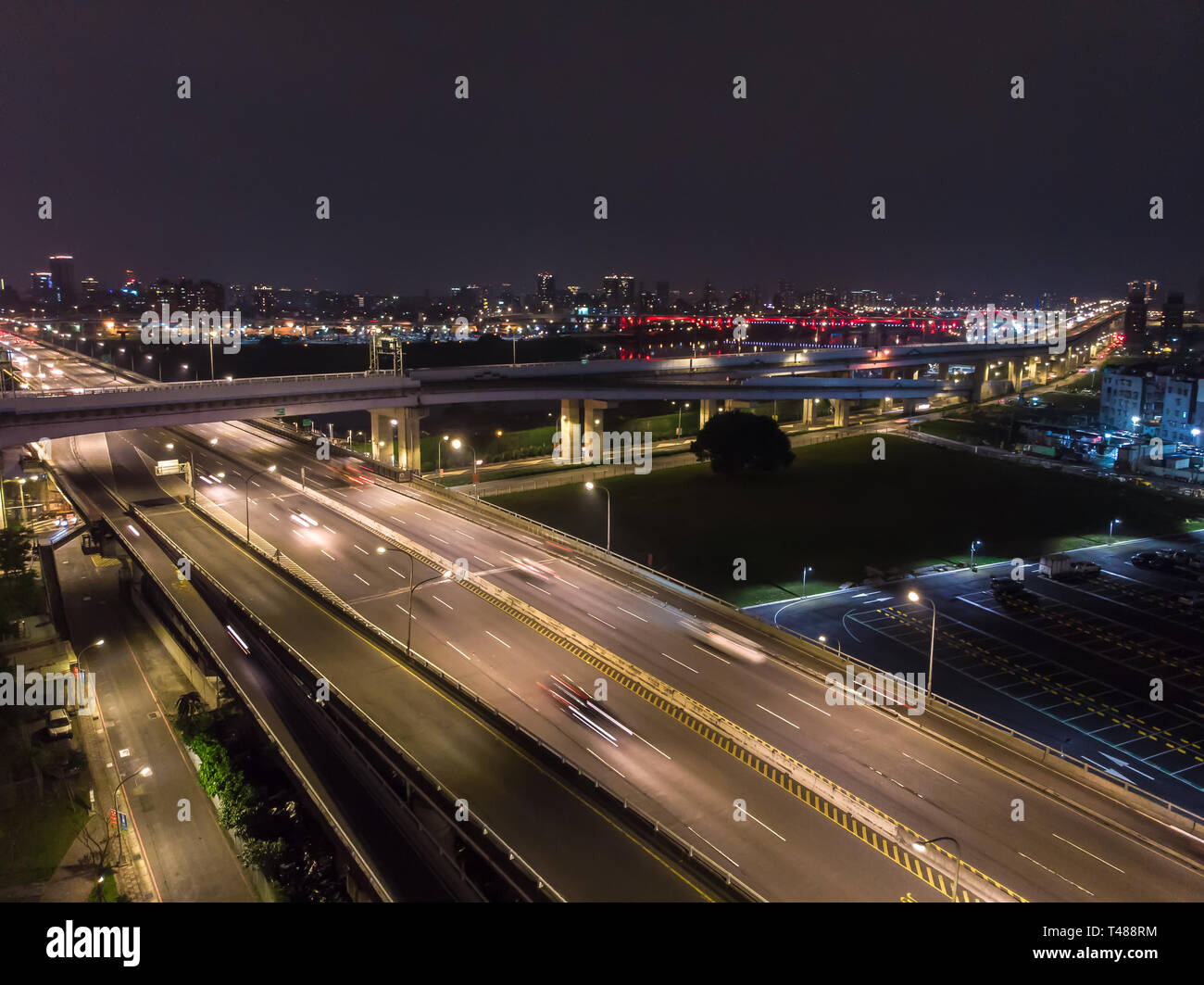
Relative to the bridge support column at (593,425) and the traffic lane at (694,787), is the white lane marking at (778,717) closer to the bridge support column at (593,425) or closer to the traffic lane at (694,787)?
the traffic lane at (694,787)

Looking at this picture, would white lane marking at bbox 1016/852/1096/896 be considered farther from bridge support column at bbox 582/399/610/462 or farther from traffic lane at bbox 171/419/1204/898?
bridge support column at bbox 582/399/610/462

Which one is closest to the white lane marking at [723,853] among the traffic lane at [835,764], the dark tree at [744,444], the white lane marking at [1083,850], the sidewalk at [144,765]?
the traffic lane at [835,764]

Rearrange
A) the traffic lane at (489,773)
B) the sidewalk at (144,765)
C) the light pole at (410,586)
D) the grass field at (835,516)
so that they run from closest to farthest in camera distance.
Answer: the traffic lane at (489,773) → the sidewalk at (144,765) → the light pole at (410,586) → the grass field at (835,516)

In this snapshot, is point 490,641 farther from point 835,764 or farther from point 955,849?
point 955,849

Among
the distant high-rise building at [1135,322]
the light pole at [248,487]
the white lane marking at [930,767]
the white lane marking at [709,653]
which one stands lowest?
the white lane marking at [930,767]

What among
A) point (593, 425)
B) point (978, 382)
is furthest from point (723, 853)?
point (978, 382)

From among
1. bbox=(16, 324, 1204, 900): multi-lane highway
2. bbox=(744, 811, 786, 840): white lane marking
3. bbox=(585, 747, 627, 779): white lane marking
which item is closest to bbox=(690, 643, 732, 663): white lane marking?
bbox=(16, 324, 1204, 900): multi-lane highway
